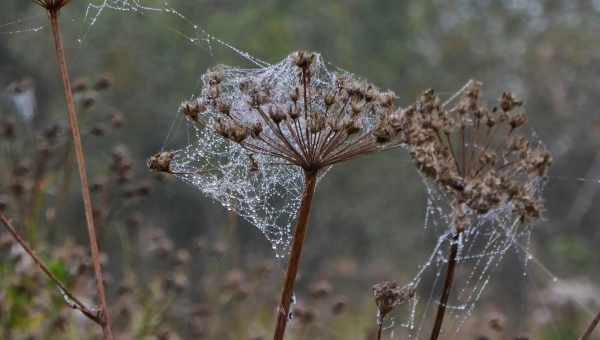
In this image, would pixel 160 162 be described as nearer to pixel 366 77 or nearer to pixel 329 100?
pixel 329 100

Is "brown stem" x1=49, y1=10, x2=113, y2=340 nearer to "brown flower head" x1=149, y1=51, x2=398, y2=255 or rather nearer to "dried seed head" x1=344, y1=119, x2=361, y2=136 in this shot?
"brown flower head" x1=149, y1=51, x2=398, y2=255

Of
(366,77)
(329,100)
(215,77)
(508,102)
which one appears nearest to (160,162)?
(215,77)

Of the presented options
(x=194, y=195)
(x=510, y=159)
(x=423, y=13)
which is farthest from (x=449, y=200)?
(x=423, y=13)

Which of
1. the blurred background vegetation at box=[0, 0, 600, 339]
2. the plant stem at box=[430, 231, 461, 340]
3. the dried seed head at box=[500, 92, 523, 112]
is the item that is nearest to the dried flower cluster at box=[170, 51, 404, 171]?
the plant stem at box=[430, 231, 461, 340]

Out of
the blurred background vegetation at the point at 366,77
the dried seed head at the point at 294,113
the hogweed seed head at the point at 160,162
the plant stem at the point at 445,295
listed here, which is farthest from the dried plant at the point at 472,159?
the blurred background vegetation at the point at 366,77

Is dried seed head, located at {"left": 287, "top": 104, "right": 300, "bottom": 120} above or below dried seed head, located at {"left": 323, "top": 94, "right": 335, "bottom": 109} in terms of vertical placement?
below
